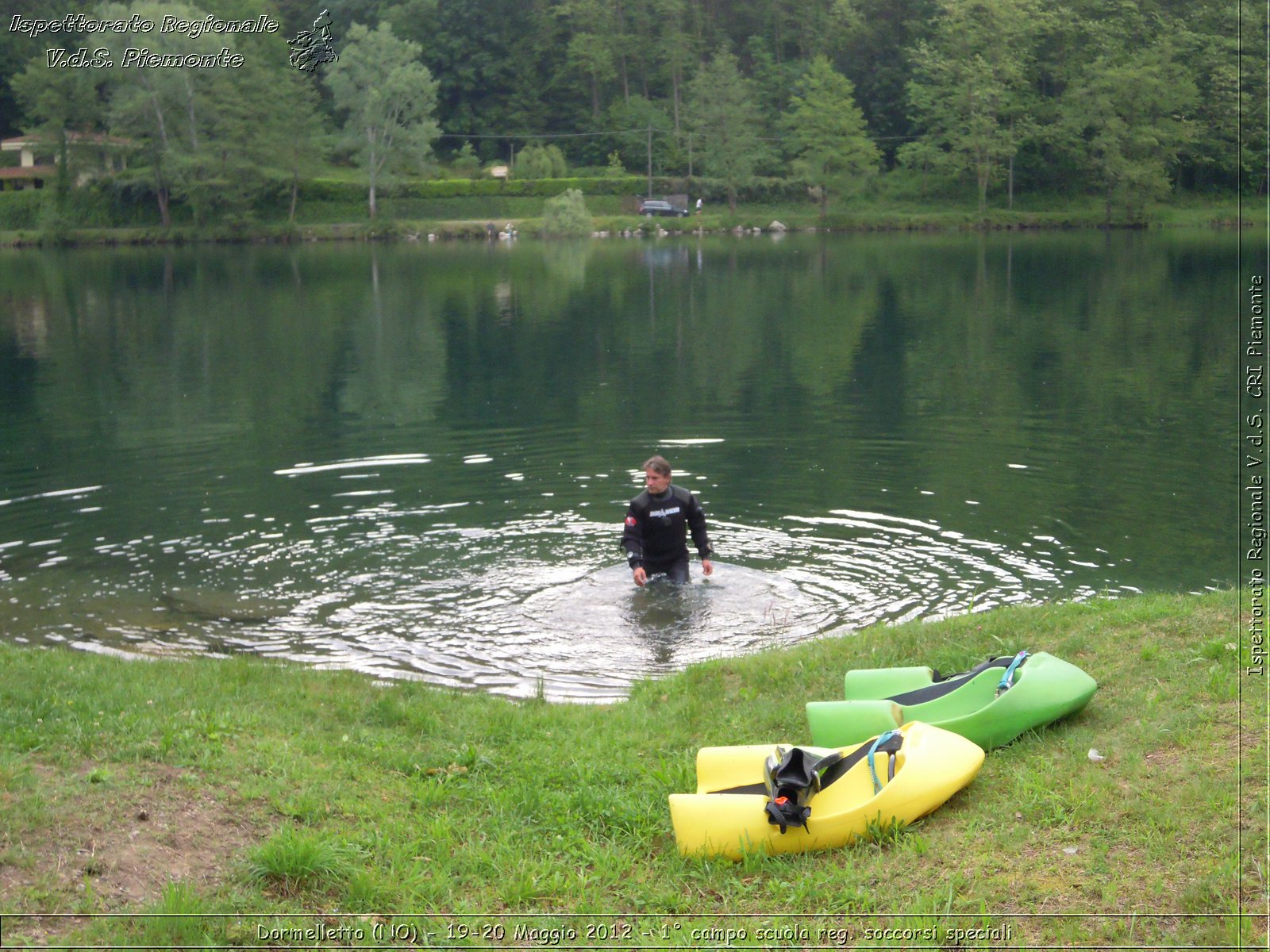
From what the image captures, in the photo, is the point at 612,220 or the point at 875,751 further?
the point at 612,220

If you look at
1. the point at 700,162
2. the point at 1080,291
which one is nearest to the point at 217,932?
the point at 1080,291

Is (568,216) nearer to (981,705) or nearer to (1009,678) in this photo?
(981,705)

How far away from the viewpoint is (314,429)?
2423cm

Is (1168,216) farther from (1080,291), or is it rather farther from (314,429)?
(314,429)

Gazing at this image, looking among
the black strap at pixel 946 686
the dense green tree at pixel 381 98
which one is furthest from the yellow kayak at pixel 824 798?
the dense green tree at pixel 381 98

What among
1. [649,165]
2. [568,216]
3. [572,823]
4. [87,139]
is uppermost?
[87,139]

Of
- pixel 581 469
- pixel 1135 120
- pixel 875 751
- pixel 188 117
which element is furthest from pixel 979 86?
pixel 875 751

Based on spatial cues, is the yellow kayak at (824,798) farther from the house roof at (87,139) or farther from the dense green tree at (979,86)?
the house roof at (87,139)

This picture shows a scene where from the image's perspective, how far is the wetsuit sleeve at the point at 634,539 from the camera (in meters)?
13.5

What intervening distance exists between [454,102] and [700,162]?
28.5 metres

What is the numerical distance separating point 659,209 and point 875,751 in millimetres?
91656

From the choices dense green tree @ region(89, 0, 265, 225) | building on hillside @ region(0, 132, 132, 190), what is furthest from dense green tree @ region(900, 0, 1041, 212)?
building on hillside @ region(0, 132, 132, 190)

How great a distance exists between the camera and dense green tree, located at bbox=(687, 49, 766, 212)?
95812mm

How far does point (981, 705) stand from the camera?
25.6 feet
